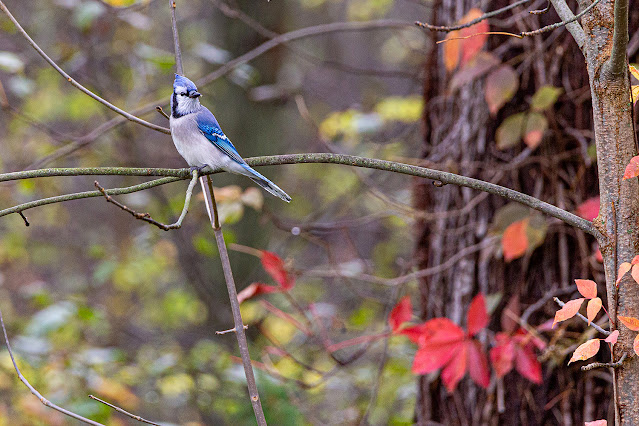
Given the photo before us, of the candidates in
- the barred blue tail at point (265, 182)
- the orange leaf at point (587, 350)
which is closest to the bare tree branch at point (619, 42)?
the orange leaf at point (587, 350)

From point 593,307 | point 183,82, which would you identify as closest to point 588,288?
point 593,307

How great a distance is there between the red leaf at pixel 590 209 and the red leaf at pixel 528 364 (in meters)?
0.50

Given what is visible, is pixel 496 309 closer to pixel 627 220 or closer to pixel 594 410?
pixel 594 410

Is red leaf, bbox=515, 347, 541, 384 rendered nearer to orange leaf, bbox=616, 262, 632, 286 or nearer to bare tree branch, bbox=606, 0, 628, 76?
orange leaf, bbox=616, 262, 632, 286

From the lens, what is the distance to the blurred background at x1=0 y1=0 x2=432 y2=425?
3391 mm

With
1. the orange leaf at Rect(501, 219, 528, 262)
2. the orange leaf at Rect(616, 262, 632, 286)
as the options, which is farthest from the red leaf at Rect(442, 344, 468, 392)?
the orange leaf at Rect(616, 262, 632, 286)

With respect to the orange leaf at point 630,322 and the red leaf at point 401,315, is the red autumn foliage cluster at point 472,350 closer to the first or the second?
the red leaf at point 401,315

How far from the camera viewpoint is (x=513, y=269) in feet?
7.82

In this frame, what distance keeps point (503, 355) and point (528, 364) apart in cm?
8

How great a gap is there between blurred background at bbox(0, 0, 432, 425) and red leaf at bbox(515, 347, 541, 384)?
60 centimetres

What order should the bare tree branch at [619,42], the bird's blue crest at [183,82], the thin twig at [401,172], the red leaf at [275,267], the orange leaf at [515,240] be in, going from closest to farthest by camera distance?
the bare tree branch at [619,42] → the thin twig at [401,172] → the bird's blue crest at [183,82] → the orange leaf at [515,240] → the red leaf at [275,267]

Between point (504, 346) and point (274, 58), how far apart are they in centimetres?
342

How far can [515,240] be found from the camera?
213 cm

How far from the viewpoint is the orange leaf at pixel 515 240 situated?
2115 millimetres
